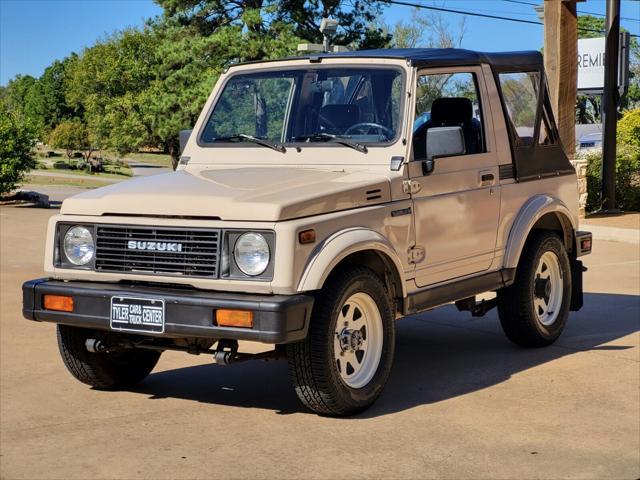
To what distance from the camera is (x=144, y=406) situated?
247 inches

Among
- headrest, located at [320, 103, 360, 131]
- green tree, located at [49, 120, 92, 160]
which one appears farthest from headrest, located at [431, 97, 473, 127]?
green tree, located at [49, 120, 92, 160]

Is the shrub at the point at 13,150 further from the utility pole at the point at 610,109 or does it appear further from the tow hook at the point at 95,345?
the tow hook at the point at 95,345

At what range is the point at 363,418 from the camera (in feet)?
19.5

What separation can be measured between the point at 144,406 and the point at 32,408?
648 mm

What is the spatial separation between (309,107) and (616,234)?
10176mm

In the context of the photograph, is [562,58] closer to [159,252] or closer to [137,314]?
[159,252]

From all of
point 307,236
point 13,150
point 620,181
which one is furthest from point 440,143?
point 13,150

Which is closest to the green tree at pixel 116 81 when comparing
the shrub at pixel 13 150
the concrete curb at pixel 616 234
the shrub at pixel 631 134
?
the shrub at pixel 13 150

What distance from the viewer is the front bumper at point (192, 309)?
5.34 metres

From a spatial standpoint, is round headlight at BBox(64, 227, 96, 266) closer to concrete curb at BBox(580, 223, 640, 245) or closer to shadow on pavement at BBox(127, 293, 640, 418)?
shadow on pavement at BBox(127, 293, 640, 418)

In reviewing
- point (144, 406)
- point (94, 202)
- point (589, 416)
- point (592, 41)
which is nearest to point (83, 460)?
point (144, 406)

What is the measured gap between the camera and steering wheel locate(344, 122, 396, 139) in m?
6.59

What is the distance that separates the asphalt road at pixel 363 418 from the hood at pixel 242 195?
116 centimetres

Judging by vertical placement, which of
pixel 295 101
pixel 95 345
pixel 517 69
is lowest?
pixel 95 345
